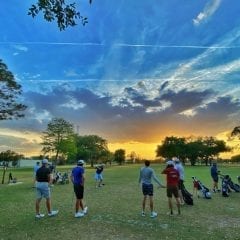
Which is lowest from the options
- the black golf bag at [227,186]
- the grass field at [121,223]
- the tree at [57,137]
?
the grass field at [121,223]

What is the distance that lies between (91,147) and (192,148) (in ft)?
122

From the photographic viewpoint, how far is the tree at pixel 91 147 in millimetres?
124625

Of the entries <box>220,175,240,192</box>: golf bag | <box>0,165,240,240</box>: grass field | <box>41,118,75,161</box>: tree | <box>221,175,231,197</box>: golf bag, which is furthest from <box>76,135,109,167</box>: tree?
<box>0,165,240,240</box>: grass field

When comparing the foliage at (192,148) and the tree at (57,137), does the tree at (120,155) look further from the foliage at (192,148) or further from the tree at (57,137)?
the tree at (57,137)

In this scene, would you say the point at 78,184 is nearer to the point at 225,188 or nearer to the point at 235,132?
the point at 225,188

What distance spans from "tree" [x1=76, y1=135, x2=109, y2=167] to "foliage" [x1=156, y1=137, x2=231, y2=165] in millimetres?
24450

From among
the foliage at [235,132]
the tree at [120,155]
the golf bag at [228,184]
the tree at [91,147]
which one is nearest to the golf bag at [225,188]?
the golf bag at [228,184]

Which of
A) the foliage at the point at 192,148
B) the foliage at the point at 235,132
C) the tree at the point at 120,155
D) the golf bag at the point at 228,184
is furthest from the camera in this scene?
the tree at the point at 120,155

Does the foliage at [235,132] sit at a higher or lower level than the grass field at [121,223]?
higher

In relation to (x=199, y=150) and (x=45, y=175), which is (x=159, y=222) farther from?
(x=199, y=150)

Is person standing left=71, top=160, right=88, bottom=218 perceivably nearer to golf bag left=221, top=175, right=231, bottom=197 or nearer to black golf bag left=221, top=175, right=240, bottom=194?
golf bag left=221, top=175, right=231, bottom=197

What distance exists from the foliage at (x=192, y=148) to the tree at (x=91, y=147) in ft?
80.2

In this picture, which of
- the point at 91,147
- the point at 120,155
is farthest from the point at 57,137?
the point at 120,155

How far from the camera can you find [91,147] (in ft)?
416
